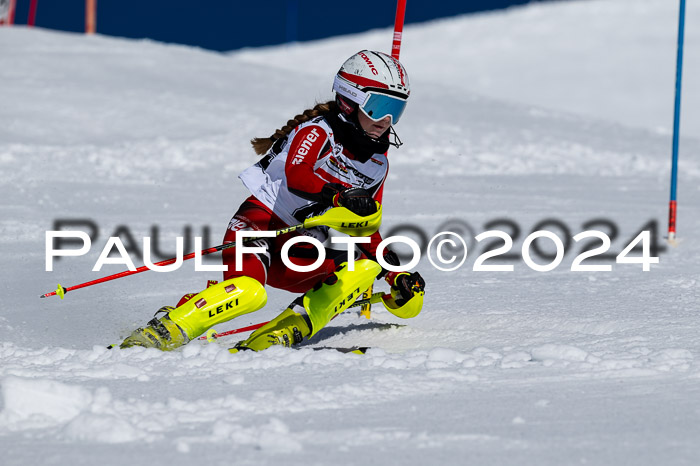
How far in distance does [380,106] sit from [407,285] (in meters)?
0.88

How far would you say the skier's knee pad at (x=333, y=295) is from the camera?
15.2 ft

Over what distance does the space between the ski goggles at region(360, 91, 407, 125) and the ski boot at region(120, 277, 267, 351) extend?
92 cm

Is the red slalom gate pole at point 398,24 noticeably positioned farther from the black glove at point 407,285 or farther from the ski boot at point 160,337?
the ski boot at point 160,337

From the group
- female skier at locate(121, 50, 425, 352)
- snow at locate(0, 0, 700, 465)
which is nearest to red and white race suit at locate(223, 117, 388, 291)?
female skier at locate(121, 50, 425, 352)

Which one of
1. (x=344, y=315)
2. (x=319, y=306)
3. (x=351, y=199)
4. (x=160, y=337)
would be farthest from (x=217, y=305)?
(x=344, y=315)

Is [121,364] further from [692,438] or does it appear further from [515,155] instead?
[515,155]

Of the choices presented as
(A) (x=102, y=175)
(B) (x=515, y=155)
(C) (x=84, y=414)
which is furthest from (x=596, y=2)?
(C) (x=84, y=414)

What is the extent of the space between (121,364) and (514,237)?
4.82 metres

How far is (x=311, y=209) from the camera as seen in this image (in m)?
4.76

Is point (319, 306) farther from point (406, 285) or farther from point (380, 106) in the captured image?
point (380, 106)

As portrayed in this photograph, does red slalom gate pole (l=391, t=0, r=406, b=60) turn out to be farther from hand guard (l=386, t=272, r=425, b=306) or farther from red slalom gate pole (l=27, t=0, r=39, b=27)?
red slalom gate pole (l=27, t=0, r=39, b=27)

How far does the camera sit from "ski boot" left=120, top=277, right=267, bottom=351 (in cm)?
430

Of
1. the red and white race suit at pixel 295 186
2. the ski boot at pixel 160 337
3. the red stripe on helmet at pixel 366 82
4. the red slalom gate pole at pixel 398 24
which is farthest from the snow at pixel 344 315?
the red slalom gate pole at pixel 398 24

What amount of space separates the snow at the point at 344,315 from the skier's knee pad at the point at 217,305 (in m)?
0.25
